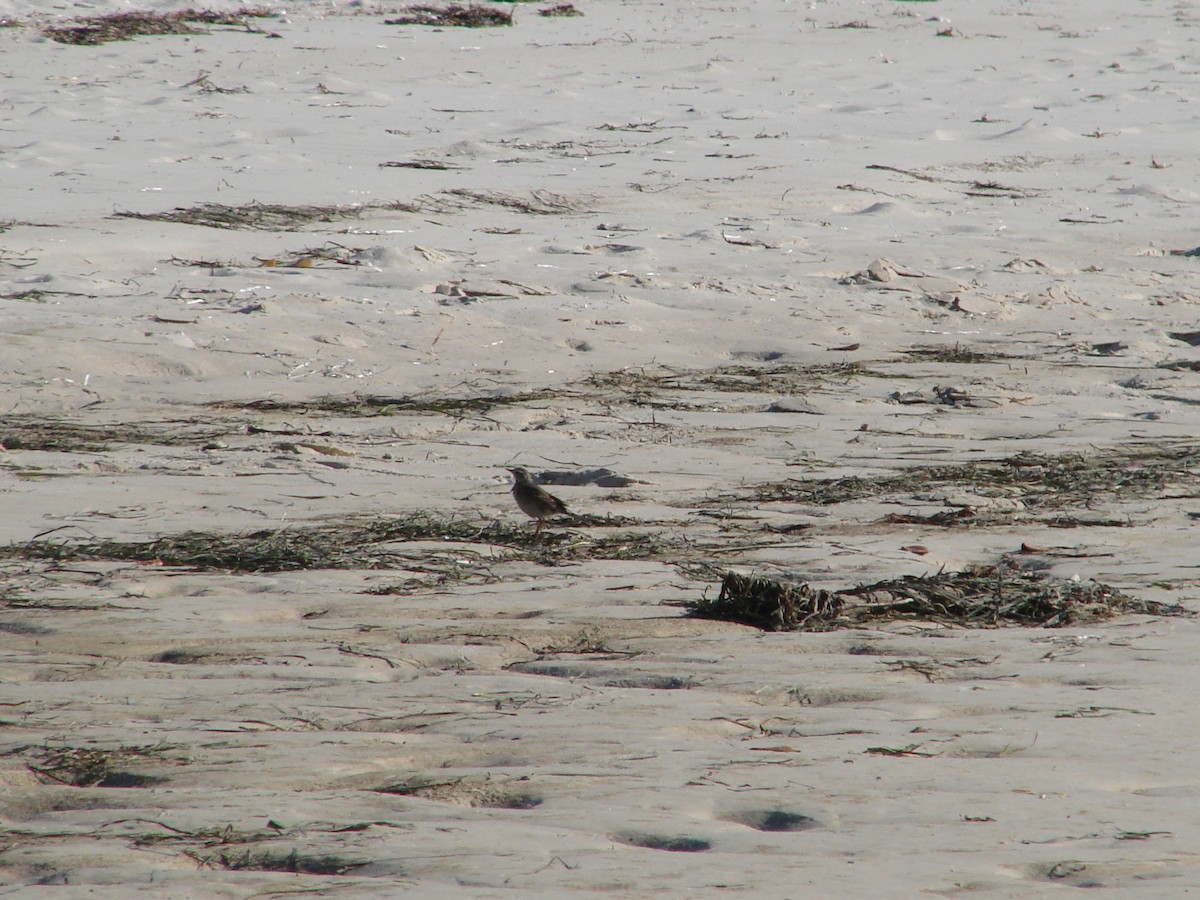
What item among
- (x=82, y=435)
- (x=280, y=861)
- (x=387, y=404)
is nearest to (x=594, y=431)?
(x=387, y=404)

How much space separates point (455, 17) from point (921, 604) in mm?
12554

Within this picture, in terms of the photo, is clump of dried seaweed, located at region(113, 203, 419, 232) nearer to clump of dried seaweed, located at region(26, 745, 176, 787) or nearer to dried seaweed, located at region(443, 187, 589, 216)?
dried seaweed, located at region(443, 187, 589, 216)

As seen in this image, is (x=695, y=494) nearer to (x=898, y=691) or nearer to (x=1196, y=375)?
(x=898, y=691)

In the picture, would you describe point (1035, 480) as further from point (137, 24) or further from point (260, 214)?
point (137, 24)

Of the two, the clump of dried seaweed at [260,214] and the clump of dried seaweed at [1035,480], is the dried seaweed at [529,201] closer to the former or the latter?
the clump of dried seaweed at [260,214]

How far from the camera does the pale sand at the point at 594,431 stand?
2578mm

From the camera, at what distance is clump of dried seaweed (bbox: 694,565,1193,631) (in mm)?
3855

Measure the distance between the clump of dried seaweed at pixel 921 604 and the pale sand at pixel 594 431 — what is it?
125 millimetres

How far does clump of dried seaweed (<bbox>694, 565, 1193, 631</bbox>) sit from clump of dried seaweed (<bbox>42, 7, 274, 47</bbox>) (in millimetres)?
11405

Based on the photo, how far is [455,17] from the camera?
50.2 ft

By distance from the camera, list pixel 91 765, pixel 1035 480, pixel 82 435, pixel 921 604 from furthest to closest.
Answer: pixel 82 435 → pixel 1035 480 → pixel 921 604 → pixel 91 765

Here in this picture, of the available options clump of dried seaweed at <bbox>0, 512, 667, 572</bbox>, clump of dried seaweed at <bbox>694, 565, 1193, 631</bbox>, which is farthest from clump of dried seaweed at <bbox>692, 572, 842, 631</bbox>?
clump of dried seaweed at <bbox>0, 512, 667, 572</bbox>

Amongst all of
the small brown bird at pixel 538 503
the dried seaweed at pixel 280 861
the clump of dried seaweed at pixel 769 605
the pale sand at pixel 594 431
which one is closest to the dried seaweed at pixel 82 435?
the pale sand at pixel 594 431

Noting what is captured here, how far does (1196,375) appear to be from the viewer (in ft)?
24.4
